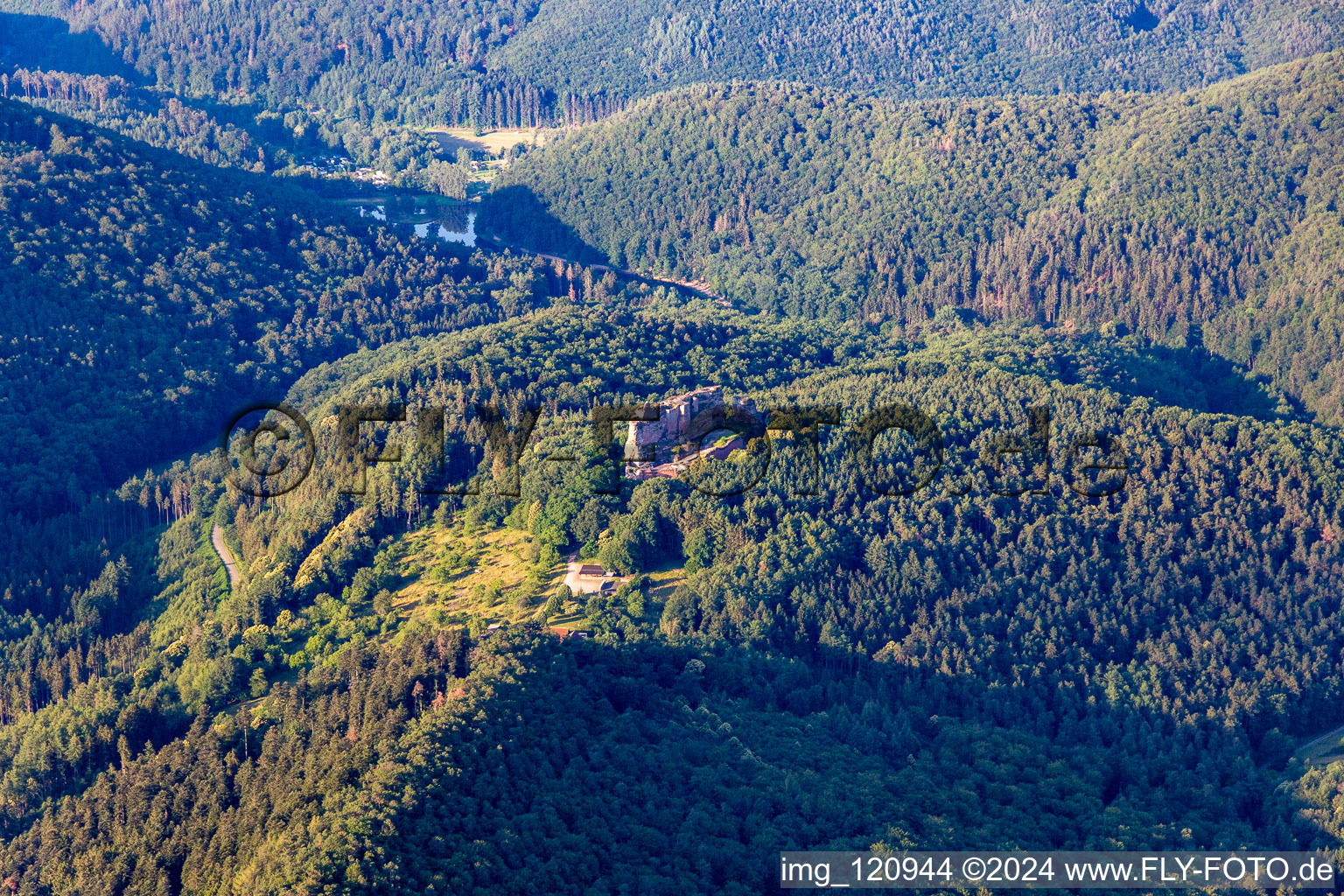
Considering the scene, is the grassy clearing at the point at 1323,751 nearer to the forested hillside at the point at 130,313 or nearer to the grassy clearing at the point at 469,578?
the grassy clearing at the point at 469,578

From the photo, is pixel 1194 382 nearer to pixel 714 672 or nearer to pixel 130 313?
pixel 714 672

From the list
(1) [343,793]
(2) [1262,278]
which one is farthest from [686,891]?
(2) [1262,278]

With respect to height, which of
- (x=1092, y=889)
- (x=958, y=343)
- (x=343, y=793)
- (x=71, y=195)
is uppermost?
(x=71, y=195)

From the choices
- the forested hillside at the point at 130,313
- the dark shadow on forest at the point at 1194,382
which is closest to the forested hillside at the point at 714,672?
the forested hillside at the point at 130,313

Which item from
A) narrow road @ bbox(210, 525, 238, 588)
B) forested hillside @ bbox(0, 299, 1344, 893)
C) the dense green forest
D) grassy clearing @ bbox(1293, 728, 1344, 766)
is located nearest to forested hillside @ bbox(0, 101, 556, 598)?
the dense green forest

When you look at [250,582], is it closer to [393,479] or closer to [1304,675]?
[393,479]

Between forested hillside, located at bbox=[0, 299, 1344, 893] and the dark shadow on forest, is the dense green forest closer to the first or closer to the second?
forested hillside, located at bbox=[0, 299, 1344, 893]
